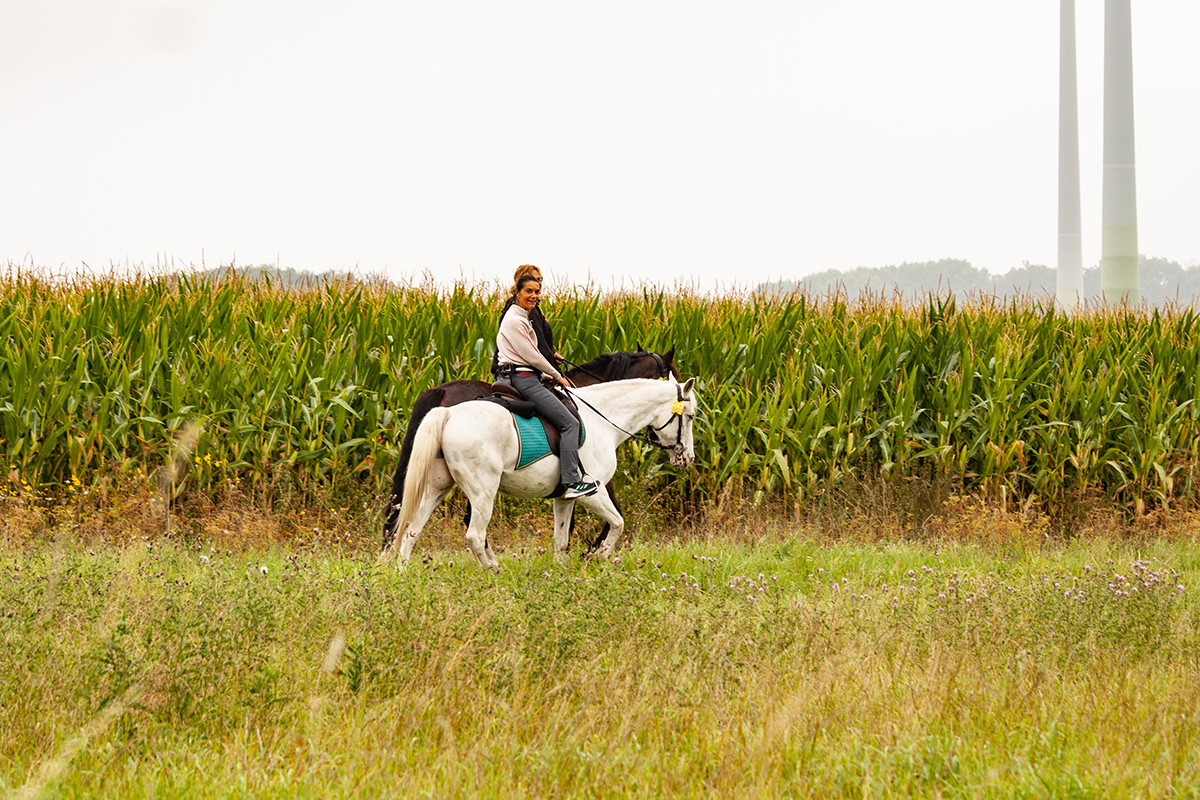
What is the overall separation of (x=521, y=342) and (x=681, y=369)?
4.79m

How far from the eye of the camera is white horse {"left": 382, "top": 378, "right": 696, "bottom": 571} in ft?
25.2

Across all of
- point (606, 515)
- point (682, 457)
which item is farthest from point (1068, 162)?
point (606, 515)

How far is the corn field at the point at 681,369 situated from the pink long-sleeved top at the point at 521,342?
317cm

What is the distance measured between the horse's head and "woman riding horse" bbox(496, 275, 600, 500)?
3.33 ft

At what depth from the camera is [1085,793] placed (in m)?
4.02

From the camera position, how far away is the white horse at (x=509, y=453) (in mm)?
7691

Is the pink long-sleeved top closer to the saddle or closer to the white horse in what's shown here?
the saddle

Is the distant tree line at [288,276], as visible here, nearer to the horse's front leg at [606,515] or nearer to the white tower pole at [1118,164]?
the horse's front leg at [606,515]

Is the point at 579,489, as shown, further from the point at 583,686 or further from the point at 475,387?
the point at 583,686

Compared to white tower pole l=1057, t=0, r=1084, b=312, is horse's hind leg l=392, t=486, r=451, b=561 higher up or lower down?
lower down

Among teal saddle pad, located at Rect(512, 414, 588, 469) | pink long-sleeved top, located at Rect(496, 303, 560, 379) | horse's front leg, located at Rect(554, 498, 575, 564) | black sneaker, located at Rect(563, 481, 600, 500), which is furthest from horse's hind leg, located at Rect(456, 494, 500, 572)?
pink long-sleeved top, located at Rect(496, 303, 560, 379)

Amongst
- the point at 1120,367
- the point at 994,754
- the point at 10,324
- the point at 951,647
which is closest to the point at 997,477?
the point at 1120,367

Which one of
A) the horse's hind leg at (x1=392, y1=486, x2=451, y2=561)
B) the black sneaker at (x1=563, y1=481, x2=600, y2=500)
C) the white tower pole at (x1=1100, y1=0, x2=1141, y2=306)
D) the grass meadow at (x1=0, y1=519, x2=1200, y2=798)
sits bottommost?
the grass meadow at (x1=0, y1=519, x2=1200, y2=798)

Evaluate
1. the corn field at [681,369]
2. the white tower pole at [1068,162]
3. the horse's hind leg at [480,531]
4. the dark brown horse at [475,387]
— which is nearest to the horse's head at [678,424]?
the dark brown horse at [475,387]
